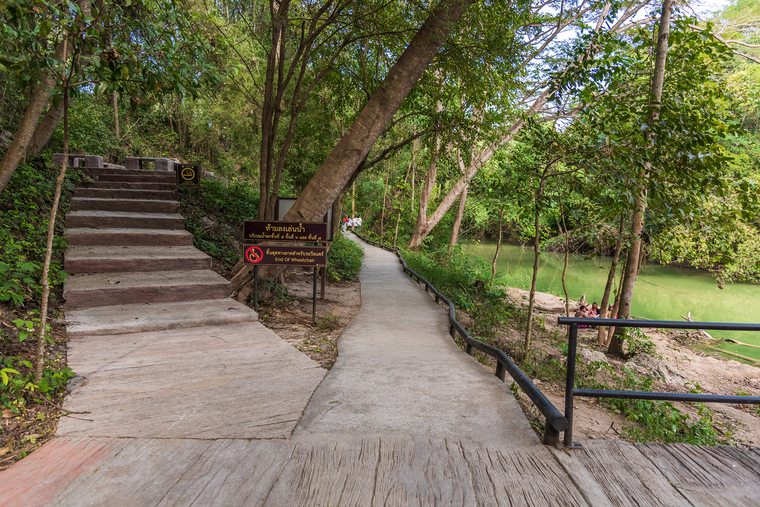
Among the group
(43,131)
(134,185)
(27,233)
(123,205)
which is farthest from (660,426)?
(43,131)

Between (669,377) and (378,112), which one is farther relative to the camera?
(669,377)

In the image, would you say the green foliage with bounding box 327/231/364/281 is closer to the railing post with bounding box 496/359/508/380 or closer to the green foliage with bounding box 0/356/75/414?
the railing post with bounding box 496/359/508/380

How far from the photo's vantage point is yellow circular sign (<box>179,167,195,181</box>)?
31.3ft

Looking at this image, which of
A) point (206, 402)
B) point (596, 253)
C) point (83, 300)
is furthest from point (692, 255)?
point (83, 300)

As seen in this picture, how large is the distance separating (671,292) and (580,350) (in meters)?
14.6

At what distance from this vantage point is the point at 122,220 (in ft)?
24.5

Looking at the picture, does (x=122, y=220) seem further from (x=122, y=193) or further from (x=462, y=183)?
(x=462, y=183)

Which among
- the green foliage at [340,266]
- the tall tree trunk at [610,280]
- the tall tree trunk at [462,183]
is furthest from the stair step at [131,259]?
the tall tree trunk at [462,183]

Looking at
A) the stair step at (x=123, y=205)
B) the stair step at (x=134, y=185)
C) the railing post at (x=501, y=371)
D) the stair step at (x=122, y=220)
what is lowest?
the railing post at (x=501, y=371)

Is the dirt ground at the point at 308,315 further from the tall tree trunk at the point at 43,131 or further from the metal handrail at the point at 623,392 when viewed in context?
the tall tree trunk at the point at 43,131

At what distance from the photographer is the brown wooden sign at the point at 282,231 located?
6.16 m

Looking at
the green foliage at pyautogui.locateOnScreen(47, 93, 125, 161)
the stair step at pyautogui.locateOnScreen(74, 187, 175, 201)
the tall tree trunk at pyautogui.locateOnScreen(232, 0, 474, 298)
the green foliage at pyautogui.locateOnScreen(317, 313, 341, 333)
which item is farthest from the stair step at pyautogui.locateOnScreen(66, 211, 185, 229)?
the green foliage at pyautogui.locateOnScreen(47, 93, 125, 161)

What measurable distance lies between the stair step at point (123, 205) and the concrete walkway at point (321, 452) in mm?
5095

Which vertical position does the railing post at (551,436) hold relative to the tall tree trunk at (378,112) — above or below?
below
